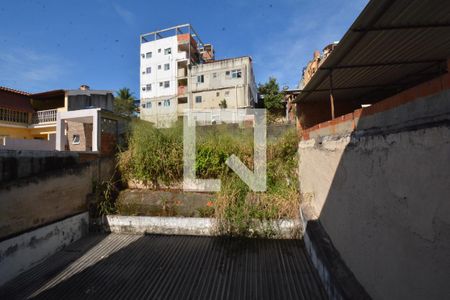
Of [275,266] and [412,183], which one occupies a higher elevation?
[412,183]

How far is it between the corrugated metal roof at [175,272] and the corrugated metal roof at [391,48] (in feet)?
11.3

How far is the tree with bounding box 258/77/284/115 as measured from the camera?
1834cm

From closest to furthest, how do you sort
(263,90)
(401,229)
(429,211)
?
(429,211) → (401,229) → (263,90)

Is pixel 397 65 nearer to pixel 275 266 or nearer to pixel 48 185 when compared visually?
pixel 275 266

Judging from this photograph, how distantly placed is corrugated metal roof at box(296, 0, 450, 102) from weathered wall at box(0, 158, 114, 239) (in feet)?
19.3

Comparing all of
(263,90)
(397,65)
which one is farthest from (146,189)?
(263,90)

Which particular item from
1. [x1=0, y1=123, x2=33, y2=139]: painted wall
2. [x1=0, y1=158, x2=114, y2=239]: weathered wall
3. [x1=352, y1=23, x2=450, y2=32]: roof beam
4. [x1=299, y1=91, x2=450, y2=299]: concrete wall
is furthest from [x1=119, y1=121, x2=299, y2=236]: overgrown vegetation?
[x1=0, y1=123, x2=33, y2=139]: painted wall

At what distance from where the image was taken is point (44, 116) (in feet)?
43.0

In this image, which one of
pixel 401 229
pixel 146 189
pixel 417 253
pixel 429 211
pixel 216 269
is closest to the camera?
pixel 429 211

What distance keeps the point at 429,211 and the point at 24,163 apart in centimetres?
583

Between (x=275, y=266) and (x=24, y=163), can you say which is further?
(x=24, y=163)

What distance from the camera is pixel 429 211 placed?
130 cm

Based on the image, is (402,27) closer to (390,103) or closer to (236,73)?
(390,103)

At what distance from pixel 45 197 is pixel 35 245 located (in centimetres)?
92
